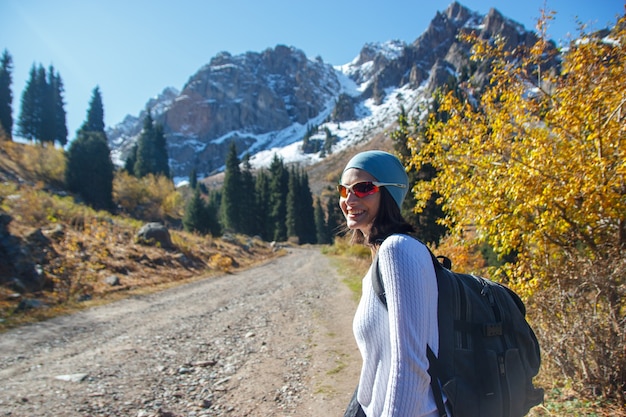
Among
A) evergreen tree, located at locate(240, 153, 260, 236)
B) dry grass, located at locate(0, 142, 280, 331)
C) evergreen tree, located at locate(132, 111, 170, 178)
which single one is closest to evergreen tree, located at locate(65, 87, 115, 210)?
evergreen tree, located at locate(240, 153, 260, 236)

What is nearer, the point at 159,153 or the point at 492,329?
the point at 492,329

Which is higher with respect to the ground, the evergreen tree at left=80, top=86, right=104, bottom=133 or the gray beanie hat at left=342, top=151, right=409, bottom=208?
the evergreen tree at left=80, top=86, right=104, bottom=133

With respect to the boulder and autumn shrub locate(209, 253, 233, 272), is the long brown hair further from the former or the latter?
autumn shrub locate(209, 253, 233, 272)

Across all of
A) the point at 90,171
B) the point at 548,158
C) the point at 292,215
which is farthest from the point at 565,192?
the point at 292,215

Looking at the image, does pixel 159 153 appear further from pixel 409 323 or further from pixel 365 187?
pixel 409 323

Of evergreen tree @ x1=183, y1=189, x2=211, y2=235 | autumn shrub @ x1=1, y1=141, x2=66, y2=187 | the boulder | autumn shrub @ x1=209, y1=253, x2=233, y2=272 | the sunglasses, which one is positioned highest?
autumn shrub @ x1=1, y1=141, x2=66, y2=187

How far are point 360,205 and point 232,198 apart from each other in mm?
48642

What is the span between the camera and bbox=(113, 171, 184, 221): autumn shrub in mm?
34469

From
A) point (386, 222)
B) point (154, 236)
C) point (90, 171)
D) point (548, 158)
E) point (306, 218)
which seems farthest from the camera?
point (306, 218)

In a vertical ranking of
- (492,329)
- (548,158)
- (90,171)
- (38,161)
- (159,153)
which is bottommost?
(492,329)

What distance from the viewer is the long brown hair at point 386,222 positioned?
1.64 meters

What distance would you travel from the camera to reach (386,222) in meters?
1.70

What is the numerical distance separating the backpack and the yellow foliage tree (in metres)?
2.56

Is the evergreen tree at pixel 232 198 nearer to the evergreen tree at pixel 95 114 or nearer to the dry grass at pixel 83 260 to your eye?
the dry grass at pixel 83 260
